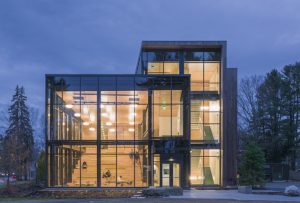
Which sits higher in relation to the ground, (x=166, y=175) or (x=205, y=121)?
(x=205, y=121)

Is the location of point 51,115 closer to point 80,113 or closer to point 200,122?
point 80,113

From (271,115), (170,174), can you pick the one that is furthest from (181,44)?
(271,115)

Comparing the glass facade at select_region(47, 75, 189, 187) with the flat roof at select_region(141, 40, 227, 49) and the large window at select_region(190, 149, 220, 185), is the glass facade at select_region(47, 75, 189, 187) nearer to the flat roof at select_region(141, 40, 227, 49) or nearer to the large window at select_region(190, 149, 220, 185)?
the large window at select_region(190, 149, 220, 185)

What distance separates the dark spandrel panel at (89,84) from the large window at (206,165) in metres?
9.13

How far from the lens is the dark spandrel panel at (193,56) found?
119 feet

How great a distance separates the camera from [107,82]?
3319 cm

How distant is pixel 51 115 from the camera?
108 ft

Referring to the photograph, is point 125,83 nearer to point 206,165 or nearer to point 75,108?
point 75,108

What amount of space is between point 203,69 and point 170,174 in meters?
9.05

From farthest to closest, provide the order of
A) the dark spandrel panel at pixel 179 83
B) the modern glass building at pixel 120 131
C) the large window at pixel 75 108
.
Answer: the dark spandrel panel at pixel 179 83, the large window at pixel 75 108, the modern glass building at pixel 120 131

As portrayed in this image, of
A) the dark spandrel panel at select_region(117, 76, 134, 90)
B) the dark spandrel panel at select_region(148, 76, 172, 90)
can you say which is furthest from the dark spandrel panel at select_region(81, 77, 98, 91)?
the dark spandrel panel at select_region(148, 76, 172, 90)

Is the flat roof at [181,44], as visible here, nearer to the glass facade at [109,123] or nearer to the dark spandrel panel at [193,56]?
the dark spandrel panel at [193,56]

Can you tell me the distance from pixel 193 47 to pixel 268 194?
1328 cm

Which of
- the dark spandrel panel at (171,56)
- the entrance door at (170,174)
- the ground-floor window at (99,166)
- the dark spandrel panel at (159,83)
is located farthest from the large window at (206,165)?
the dark spandrel panel at (171,56)
